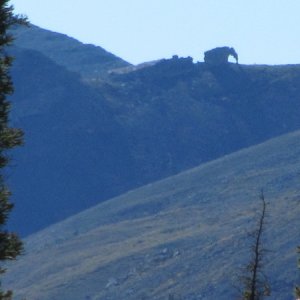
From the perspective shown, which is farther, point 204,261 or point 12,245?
point 204,261

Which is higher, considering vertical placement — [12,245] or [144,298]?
[12,245]

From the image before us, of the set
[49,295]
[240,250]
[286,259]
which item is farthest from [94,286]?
[286,259]

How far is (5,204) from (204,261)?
585ft

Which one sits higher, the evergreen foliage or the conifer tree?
the conifer tree

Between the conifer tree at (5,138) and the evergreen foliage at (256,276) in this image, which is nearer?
the conifer tree at (5,138)

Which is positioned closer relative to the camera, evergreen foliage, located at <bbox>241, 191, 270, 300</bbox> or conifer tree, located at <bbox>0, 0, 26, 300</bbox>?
conifer tree, located at <bbox>0, 0, 26, 300</bbox>

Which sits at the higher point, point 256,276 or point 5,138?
point 5,138

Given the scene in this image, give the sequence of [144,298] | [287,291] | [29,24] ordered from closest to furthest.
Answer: [29,24], [287,291], [144,298]

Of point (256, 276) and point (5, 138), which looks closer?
point (5, 138)

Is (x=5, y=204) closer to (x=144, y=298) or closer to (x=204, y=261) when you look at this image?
(x=144, y=298)

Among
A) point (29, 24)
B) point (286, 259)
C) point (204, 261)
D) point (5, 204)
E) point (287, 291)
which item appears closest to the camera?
point (5, 204)

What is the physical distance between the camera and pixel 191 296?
6895 inches

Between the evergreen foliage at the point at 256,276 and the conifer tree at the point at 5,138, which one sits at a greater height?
the conifer tree at the point at 5,138

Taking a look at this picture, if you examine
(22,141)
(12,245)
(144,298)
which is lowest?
(144,298)
